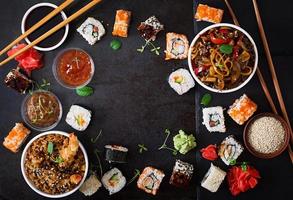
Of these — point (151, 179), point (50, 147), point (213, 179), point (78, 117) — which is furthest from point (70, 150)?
point (213, 179)

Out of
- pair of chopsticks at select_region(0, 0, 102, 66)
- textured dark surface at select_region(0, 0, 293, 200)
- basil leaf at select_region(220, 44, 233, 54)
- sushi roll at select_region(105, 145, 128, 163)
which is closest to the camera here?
basil leaf at select_region(220, 44, 233, 54)

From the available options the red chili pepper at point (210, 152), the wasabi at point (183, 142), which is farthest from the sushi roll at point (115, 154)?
the red chili pepper at point (210, 152)

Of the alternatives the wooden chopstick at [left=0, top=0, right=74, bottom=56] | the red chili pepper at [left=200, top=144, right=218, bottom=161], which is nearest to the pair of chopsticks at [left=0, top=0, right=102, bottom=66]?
the wooden chopstick at [left=0, top=0, right=74, bottom=56]

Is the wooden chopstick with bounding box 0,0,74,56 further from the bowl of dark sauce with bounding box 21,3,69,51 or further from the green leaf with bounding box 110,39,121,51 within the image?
the green leaf with bounding box 110,39,121,51

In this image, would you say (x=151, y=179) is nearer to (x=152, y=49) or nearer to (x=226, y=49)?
(x=152, y=49)

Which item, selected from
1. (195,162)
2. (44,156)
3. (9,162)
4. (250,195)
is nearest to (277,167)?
(250,195)

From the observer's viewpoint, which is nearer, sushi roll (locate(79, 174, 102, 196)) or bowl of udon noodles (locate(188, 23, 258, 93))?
bowl of udon noodles (locate(188, 23, 258, 93))
